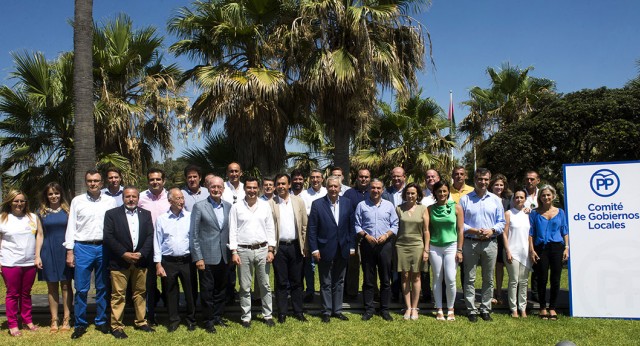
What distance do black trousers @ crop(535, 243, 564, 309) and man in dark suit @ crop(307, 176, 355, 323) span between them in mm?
2506

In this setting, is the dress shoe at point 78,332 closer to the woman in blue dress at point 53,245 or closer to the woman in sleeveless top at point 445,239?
the woman in blue dress at point 53,245

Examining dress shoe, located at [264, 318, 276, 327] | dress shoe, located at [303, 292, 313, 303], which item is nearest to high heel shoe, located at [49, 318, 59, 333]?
dress shoe, located at [264, 318, 276, 327]

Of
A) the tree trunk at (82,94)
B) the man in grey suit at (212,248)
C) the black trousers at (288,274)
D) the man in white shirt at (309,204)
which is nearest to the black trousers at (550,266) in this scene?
the man in white shirt at (309,204)

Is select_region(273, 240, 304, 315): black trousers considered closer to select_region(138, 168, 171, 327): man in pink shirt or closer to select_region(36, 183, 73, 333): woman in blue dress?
select_region(138, 168, 171, 327): man in pink shirt

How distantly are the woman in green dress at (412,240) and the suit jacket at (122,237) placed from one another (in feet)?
10.4

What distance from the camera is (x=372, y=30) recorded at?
11984mm

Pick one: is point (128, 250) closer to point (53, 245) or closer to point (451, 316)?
point (53, 245)

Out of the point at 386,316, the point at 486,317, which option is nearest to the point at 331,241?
the point at 386,316

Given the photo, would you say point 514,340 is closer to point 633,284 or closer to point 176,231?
point 633,284

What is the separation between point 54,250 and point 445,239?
4893 mm

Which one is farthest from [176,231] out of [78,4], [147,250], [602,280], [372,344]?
[602,280]

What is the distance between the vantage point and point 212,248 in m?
6.16

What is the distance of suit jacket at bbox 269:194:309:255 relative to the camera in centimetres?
659

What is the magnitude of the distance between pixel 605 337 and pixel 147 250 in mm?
5437
